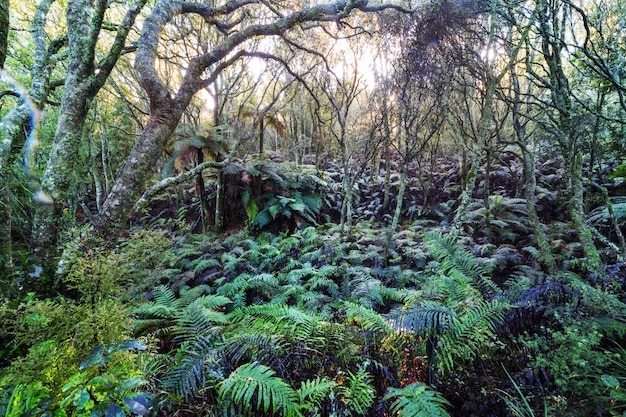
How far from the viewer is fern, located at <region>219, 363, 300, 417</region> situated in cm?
182

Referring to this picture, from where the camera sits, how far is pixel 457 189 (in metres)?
8.15

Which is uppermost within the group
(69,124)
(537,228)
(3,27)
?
(3,27)

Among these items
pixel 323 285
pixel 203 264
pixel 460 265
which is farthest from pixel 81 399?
pixel 203 264

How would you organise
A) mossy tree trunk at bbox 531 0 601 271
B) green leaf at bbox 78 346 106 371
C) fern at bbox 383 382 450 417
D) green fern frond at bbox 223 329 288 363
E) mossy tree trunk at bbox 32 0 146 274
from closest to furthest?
green leaf at bbox 78 346 106 371 → fern at bbox 383 382 450 417 → green fern frond at bbox 223 329 288 363 → mossy tree trunk at bbox 32 0 146 274 → mossy tree trunk at bbox 531 0 601 271

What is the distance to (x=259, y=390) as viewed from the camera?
1.83m

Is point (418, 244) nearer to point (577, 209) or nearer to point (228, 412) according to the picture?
point (577, 209)

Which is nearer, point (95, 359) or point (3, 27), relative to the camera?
A: point (95, 359)

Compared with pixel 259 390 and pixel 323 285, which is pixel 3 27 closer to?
pixel 259 390

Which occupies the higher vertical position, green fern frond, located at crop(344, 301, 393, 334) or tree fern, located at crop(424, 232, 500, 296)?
tree fern, located at crop(424, 232, 500, 296)

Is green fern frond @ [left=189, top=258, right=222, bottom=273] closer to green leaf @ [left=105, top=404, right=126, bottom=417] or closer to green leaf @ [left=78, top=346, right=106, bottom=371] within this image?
green leaf @ [left=78, top=346, right=106, bottom=371]

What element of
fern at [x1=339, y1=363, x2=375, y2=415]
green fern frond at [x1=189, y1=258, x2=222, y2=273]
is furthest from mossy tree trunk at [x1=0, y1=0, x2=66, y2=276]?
fern at [x1=339, y1=363, x2=375, y2=415]

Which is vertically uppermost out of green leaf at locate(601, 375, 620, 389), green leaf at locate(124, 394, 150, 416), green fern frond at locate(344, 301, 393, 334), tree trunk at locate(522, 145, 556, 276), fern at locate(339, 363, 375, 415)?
tree trunk at locate(522, 145, 556, 276)

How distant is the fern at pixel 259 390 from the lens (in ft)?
5.96

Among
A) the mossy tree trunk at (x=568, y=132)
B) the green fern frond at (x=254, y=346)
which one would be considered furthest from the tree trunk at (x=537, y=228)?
the green fern frond at (x=254, y=346)
